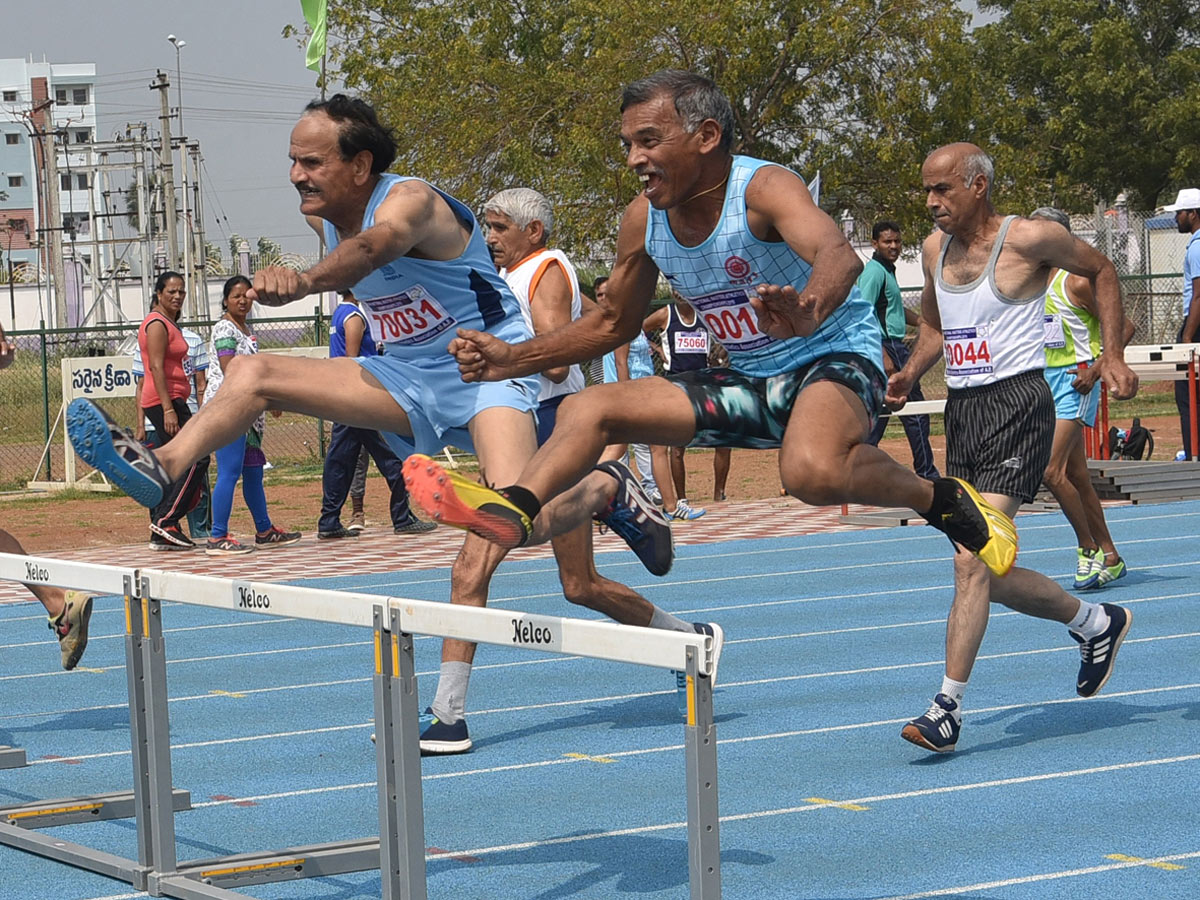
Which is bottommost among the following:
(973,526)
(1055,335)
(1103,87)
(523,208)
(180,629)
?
(180,629)

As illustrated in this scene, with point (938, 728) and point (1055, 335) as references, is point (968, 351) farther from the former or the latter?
point (1055, 335)

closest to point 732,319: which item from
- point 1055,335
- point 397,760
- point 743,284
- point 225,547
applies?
point 743,284

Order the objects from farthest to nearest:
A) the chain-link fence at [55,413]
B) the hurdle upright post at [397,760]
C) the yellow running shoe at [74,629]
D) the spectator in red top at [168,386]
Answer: the chain-link fence at [55,413], the spectator in red top at [168,386], the yellow running shoe at [74,629], the hurdle upright post at [397,760]

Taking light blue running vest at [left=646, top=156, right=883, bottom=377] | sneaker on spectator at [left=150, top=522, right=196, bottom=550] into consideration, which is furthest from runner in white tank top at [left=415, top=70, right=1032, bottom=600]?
sneaker on spectator at [left=150, top=522, right=196, bottom=550]

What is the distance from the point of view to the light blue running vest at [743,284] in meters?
4.91

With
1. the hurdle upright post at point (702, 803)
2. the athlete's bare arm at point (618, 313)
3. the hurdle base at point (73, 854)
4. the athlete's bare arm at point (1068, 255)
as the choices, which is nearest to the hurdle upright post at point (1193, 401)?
the athlete's bare arm at point (1068, 255)

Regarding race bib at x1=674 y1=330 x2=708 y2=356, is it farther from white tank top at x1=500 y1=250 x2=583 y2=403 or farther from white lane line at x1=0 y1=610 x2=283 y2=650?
white tank top at x1=500 y1=250 x2=583 y2=403

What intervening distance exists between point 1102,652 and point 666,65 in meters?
23.7

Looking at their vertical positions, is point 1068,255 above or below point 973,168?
below

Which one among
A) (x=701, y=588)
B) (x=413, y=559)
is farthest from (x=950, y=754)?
(x=413, y=559)

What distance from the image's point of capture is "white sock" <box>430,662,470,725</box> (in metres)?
6.24

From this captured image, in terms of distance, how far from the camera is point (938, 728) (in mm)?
5965

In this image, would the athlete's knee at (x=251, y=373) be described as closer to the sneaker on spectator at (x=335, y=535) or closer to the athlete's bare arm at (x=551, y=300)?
the athlete's bare arm at (x=551, y=300)

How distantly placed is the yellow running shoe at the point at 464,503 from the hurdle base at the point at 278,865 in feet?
3.16
